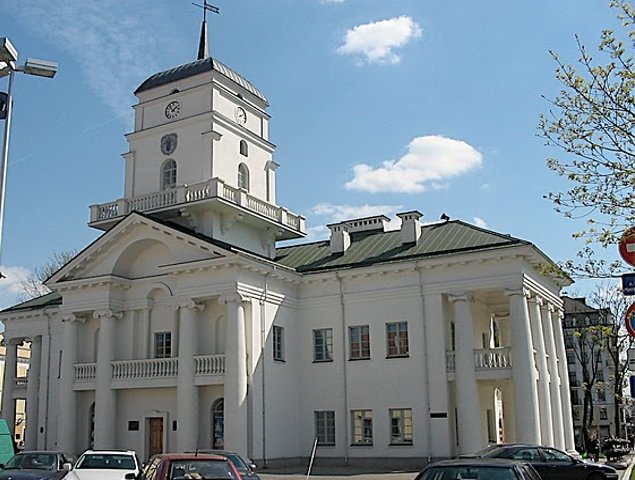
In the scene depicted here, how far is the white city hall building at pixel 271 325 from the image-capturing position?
30.6 meters

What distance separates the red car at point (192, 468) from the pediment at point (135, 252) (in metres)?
20.0

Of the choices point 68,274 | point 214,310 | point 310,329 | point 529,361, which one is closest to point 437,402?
point 529,361

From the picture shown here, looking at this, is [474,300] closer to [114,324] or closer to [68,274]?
[114,324]

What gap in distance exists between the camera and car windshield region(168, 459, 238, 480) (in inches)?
475

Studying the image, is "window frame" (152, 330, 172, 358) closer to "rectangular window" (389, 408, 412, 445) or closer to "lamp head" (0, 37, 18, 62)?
"rectangular window" (389, 408, 412, 445)

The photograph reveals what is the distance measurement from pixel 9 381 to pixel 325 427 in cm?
1857

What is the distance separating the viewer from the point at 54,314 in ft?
132

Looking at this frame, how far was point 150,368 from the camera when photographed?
33.0m

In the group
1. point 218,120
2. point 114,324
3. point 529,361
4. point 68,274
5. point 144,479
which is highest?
point 218,120

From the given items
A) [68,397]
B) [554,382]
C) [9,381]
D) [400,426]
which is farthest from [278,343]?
[9,381]

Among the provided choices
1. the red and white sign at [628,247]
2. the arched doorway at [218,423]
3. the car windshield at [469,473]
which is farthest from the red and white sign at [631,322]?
the arched doorway at [218,423]

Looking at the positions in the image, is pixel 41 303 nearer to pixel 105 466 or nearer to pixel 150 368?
pixel 150 368

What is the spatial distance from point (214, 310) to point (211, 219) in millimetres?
4108

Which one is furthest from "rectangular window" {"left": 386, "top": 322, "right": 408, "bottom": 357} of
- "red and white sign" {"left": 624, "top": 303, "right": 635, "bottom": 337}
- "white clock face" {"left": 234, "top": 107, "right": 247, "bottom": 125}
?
"red and white sign" {"left": 624, "top": 303, "right": 635, "bottom": 337}
